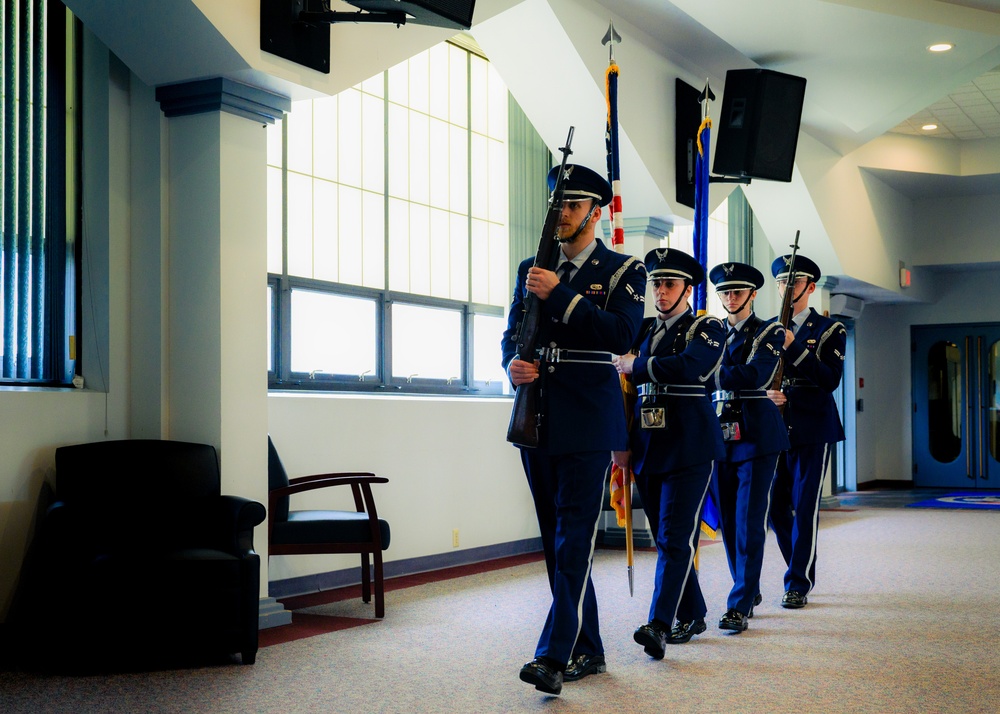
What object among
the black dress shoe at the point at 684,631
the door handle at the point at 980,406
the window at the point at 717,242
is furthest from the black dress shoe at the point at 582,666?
the door handle at the point at 980,406

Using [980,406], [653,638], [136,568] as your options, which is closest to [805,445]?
[653,638]

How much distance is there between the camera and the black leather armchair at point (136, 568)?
3.45 meters

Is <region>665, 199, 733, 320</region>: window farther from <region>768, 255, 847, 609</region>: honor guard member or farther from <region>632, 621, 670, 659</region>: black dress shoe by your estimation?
<region>632, 621, 670, 659</region>: black dress shoe

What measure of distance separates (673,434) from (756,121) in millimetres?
3988

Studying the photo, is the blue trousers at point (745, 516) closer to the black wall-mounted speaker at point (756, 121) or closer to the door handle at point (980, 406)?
the black wall-mounted speaker at point (756, 121)

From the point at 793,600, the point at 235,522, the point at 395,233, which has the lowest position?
the point at 793,600

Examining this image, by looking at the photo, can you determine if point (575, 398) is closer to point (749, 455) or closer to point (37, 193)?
point (749, 455)

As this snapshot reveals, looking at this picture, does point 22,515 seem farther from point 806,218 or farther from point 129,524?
point 806,218

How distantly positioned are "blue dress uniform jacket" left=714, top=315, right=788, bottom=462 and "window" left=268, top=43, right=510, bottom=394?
2.20 m

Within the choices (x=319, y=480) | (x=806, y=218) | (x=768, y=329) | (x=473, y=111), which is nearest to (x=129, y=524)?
(x=319, y=480)

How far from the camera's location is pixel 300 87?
13.9ft

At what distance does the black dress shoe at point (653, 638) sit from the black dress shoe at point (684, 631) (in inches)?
11.0

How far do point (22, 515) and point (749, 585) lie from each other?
2919 millimetres

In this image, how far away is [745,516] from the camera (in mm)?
4441
